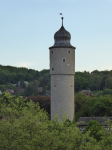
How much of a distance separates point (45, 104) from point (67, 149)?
114 feet

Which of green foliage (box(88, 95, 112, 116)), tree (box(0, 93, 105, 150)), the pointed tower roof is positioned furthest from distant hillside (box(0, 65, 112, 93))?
tree (box(0, 93, 105, 150))

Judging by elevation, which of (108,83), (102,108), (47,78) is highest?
(47,78)

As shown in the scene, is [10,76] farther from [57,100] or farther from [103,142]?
[103,142]

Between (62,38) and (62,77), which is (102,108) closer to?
(62,77)

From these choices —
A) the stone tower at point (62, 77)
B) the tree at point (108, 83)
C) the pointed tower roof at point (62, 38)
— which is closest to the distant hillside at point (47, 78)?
the tree at point (108, 83)

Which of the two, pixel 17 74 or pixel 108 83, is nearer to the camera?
pixel 108 83

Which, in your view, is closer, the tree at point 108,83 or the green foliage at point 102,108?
the green foliage at point 102,108

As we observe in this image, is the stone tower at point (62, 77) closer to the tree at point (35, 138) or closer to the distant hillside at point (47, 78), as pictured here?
the tree at point (35, 138)

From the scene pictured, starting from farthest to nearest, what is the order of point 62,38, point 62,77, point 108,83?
1. point 108,83
2. point 62,38
3. point 62,77

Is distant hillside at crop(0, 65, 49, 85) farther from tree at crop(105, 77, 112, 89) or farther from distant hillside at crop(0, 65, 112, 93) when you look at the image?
tree at crop(105, 77, 112, 89)

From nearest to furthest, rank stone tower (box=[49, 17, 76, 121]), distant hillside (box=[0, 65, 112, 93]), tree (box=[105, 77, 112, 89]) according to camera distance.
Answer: stone tower (box=[49, 17, 76, 121]) → tree (box=[105, 77, 112, 89]) → distant hillside (box=[0, 65, 112, 93])

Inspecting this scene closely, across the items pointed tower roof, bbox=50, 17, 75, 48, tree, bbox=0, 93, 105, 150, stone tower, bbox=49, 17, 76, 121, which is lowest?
tree, bbox=0, 93, 105, 150

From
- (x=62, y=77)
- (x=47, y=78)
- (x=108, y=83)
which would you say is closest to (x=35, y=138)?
(x=62, y=77)

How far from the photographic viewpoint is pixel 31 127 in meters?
17.4
